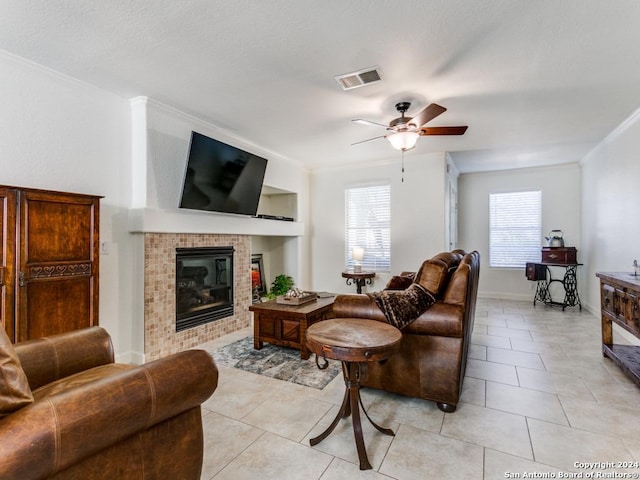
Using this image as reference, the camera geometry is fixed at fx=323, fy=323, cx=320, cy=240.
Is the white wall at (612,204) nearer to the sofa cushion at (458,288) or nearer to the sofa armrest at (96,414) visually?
the sofa cushion at (458,288)

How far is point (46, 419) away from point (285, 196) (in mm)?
5300

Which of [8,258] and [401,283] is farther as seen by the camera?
[401,283]

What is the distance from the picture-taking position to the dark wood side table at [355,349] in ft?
5.54

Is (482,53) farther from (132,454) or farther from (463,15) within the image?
(132,454)

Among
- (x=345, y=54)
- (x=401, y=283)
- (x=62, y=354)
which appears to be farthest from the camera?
(x=401, y=283)

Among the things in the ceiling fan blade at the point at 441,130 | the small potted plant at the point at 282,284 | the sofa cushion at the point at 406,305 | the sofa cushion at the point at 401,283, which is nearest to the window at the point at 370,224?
the small potted plant at the point at 282,284

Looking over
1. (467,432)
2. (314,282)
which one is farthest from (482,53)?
(314,282)

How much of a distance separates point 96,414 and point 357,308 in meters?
1.66

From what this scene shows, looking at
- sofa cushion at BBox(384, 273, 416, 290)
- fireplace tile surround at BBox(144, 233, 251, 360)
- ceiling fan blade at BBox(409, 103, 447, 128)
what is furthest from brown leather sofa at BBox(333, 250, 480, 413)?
fireplace tile surround at BBox(144, 233, 251, 360)

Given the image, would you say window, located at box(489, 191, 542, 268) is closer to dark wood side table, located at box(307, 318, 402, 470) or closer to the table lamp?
the table lamp

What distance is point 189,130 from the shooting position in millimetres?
3727

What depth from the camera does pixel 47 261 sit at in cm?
238

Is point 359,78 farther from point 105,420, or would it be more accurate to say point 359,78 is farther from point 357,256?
point 357,256

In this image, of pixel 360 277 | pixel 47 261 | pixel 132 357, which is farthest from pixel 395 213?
pixel 47 261
